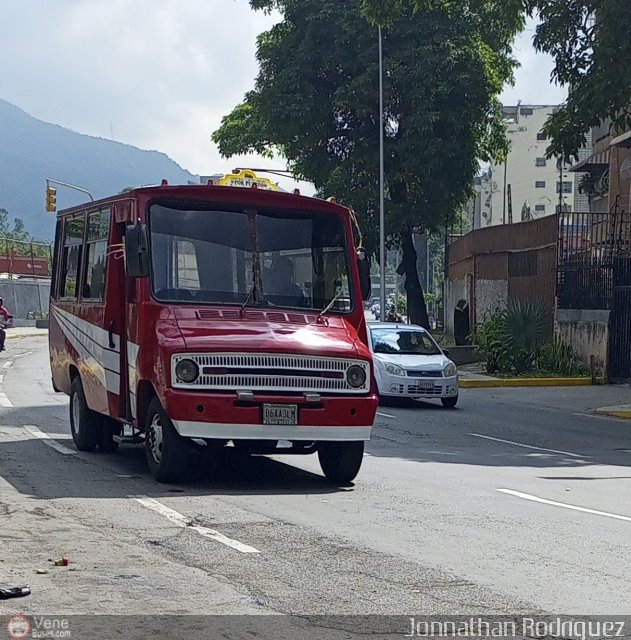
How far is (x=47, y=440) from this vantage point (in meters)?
15.5

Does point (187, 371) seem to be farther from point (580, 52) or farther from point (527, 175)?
point (527, 175)

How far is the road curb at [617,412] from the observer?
76.0ft

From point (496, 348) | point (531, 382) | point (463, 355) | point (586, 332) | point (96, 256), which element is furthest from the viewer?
point (463, 355)

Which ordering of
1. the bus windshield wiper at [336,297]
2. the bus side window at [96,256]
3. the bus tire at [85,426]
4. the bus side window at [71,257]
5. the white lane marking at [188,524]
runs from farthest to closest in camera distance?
the bus side window at [71,257] < the bus tire at [85,426] < the bus side window at [96,256] < the bus windshield wiper at [336,297] < the white lane marking at [188,524]

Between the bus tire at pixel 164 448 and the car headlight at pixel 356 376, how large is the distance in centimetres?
159

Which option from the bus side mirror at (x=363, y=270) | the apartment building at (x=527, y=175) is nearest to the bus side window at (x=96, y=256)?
the bus side mirror at (x=363, y=270)

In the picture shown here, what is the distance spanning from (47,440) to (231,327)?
187 inches

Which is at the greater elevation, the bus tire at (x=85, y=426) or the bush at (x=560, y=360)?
the bush at (x=560, y=360)

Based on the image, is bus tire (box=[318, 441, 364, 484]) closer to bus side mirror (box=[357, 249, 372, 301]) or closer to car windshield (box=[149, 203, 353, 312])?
car windshield (box=[149, 203, 353, 312])

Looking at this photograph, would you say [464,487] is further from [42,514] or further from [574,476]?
[42,514]

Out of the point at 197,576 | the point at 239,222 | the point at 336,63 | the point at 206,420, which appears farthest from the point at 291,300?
the point at 336,63

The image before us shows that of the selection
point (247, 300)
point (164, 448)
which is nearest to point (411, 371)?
point (247, 300)

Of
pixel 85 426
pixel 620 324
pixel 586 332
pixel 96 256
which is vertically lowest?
pixel 85 426

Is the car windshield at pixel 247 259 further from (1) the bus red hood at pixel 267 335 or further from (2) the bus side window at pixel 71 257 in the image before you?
(2) the bus side window at pixel 71 257
